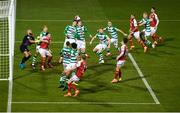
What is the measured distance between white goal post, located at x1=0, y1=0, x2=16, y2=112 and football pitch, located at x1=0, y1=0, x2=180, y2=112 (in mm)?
424

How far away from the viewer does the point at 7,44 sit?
108ft

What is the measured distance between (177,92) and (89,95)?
13.0 feet

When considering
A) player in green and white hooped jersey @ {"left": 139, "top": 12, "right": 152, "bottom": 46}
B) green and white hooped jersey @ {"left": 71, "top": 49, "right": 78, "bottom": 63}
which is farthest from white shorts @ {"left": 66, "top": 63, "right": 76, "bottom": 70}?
player in green and white hooped jersey @ {"left": 139, "top": 12, "right": 152, "bottom": 46}

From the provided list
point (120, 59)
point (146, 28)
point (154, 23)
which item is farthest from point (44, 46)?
point (154, 23)

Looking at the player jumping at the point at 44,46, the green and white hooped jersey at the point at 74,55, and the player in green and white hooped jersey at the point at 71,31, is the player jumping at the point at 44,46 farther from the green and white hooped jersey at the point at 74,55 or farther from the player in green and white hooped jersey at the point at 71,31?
the green and white hooped jersey at the point at 74,55

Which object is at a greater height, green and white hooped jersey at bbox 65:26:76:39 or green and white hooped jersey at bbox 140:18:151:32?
green and white hooped jersey at bbox 140:18:151:32

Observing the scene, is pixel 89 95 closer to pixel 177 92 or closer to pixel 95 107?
pixel 95 107

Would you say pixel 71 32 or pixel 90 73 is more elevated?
pixel 71 32

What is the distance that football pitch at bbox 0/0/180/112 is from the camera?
25.4 m

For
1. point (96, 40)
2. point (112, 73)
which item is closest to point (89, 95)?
point (112, 73)

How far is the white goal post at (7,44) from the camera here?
1100 inches

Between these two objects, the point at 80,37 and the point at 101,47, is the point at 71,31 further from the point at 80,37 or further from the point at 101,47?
the point at 101,47

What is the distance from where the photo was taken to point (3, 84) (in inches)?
1094

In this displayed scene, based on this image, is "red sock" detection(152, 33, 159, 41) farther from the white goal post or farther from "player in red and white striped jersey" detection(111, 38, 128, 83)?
the white goal post
